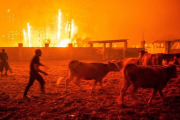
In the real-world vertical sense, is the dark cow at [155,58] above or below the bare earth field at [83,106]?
above

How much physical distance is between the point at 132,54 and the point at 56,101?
2316 cm

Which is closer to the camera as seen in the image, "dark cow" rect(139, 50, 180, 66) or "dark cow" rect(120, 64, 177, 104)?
"dark cow" rect(120, 64, 177, 104)

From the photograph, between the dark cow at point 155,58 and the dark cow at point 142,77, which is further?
the dark cow at point 155,58

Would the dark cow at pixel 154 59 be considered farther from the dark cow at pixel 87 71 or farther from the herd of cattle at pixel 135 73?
the dark cow at pixel 87 71

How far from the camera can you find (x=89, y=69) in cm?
760

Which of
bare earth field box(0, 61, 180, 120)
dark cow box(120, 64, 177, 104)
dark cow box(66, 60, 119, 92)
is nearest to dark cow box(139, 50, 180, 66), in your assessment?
bare earth field box(0, 61, 180, 120)

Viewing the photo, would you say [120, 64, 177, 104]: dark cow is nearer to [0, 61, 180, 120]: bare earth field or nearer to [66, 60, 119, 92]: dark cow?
[0, 61, 180, 120]: bare earth field

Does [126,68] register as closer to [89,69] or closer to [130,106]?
[130,106]

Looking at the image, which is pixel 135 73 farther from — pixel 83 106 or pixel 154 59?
pixel 154 59

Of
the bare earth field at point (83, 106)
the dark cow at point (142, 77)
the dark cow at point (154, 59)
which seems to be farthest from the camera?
the dark cow at point (154, 59)

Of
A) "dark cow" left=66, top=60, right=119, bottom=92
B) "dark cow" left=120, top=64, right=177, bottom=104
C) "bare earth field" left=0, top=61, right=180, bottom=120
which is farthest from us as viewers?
"dark cow" left=66, top=60, right=119, bottom=92

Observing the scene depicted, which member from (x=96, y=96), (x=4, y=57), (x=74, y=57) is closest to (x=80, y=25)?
(x=74, y=57)

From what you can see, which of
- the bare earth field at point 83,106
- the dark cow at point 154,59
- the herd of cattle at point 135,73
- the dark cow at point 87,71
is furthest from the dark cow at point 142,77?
the dark cow at point 154,59

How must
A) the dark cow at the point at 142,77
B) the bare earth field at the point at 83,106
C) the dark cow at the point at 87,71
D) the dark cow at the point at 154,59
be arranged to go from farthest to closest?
the dark cow at the point at 154,59 < the dark cow at the point at 87,71 < the dark cow at the point at 142,77 < the bare earth field at the point at 83,106
